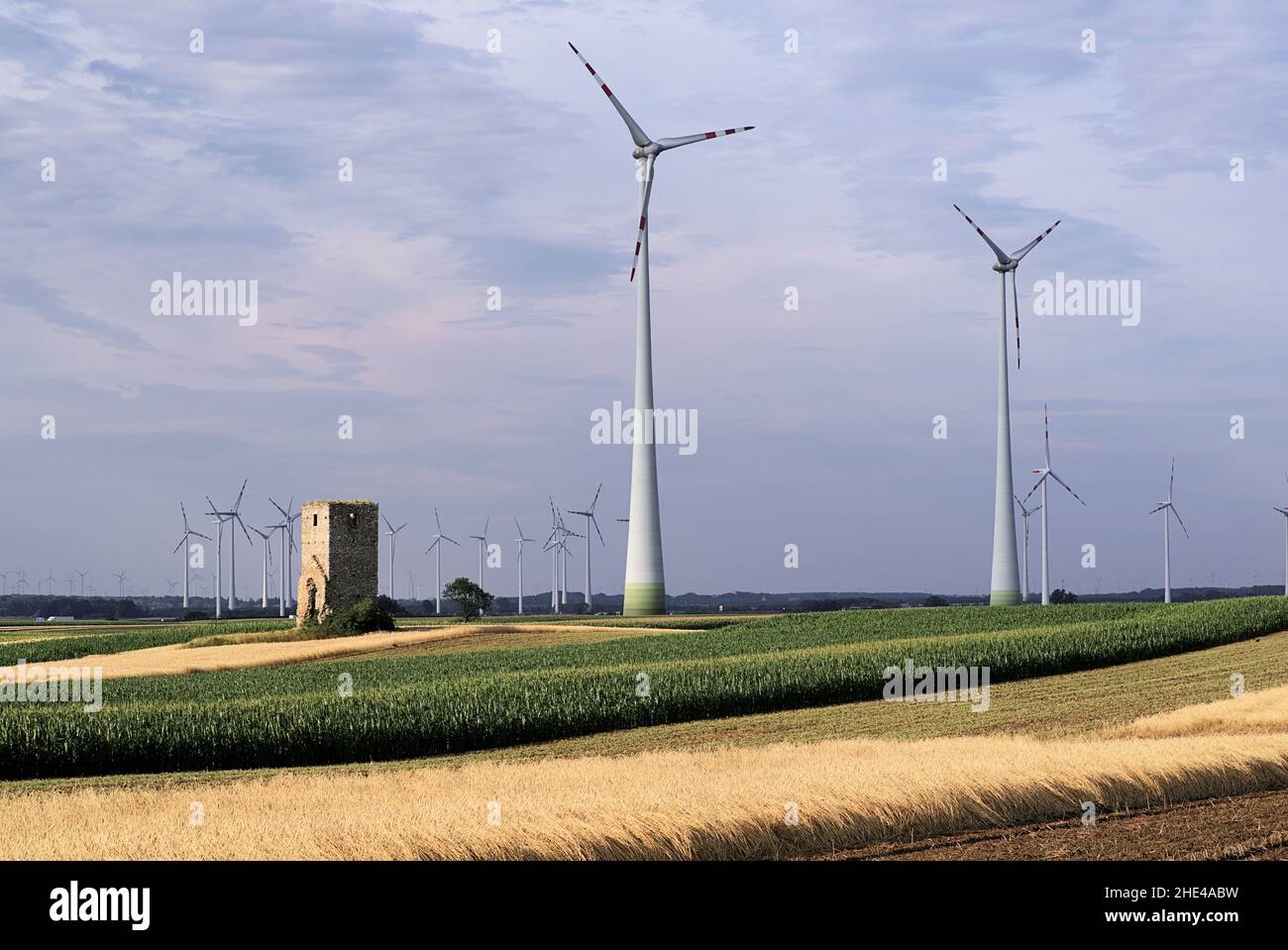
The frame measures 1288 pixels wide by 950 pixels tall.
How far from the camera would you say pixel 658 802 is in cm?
1927

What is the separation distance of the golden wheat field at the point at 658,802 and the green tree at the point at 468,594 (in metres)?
69.8

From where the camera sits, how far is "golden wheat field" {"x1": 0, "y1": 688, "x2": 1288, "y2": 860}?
17.2 meters

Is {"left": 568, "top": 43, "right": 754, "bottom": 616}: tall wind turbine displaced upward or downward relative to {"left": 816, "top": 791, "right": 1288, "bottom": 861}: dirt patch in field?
upward

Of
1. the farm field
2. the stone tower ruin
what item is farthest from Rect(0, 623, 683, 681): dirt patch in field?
the farm field

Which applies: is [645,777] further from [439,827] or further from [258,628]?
[258,628]

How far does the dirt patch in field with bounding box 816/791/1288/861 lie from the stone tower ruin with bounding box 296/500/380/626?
229ft

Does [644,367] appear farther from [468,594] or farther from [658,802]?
[658,802]

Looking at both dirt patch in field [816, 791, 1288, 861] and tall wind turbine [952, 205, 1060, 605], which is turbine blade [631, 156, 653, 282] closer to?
tall wind turbine [952, 205, 1060, 605]

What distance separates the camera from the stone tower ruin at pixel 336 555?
8656cm

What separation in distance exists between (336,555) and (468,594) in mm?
14106

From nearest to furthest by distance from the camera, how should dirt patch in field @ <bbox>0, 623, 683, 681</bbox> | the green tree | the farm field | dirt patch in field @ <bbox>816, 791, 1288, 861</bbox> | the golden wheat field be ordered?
the golden wheat field
dirt patch in field @ <bbox>816, 791, 1288, 861</bbox>
the farm field
dirt patch in field @ <bbox>0, 623, 683, 681</bbox>
the green tree

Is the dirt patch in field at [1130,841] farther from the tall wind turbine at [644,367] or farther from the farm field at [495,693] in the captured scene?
the tall wind turbine at [644,367]
